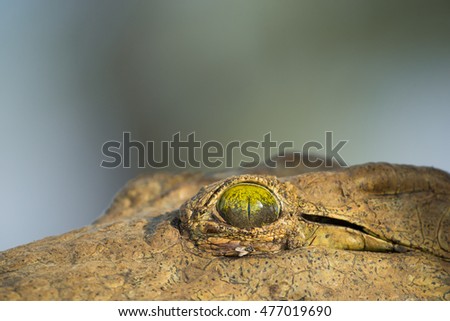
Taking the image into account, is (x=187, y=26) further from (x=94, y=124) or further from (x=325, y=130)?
(x=325, y=130)

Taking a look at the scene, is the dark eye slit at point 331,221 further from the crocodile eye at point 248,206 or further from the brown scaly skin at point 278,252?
the crocodile eye at point 248,206

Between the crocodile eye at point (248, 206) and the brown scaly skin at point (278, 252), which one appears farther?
the crocodile eye at point (248, 206)

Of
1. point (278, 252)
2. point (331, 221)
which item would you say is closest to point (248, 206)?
point (278, 252)

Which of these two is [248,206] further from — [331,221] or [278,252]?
[331,221]

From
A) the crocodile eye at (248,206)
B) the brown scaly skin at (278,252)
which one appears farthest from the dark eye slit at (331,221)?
the crocodile eye at (248,206)

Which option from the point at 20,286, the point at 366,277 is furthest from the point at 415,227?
the point at 20,286

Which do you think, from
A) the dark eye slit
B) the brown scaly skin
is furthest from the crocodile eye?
the dark eye slit

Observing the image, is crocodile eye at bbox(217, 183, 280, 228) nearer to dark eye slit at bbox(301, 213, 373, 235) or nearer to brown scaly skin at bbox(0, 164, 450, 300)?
brown scaly skin at bbox(0, 164, 450, 300)
